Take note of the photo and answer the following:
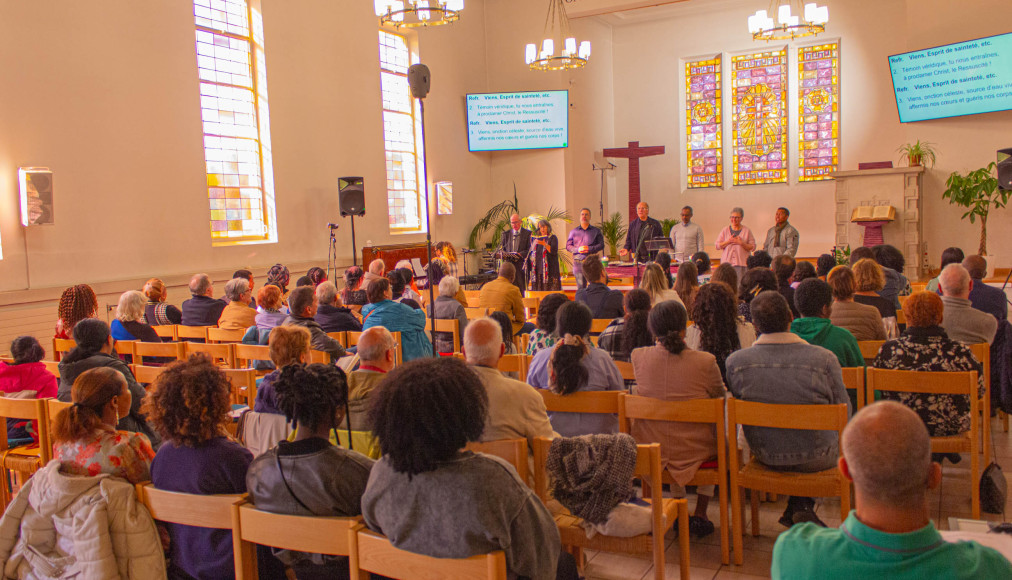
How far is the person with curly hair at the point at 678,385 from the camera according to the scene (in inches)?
130

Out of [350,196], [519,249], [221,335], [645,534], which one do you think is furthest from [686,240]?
[645,534]

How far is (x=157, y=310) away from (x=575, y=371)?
4.11 m

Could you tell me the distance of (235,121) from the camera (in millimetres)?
9578

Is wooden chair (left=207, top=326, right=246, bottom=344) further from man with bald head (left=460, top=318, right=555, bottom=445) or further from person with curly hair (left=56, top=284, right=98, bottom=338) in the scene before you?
man with bald head (left=460, top=318, right=555, bottom=445)

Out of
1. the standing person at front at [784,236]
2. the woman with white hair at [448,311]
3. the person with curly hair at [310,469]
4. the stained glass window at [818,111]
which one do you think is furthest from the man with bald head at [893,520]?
the stained glass window at [818,111]

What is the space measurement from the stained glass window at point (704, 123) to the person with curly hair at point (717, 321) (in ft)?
37.4

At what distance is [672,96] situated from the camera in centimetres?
1494

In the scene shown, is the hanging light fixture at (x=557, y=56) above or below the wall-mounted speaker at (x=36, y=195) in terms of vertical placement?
above

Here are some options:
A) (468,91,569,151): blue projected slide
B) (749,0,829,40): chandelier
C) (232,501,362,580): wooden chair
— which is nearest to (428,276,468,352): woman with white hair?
(232,501,362,580): wooden chair

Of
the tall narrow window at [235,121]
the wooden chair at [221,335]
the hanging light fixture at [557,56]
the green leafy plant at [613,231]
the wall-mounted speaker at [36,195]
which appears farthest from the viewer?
the green leafy plant at [613,231]

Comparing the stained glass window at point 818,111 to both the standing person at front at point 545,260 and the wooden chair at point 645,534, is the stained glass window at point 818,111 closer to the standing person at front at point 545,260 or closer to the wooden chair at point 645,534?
the standing person at front at point 545,260

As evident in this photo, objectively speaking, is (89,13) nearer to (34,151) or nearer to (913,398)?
(34,151)

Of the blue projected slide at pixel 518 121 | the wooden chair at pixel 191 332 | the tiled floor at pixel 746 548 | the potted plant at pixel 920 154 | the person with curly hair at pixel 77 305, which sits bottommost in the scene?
the tiled floor at pixel 746 548

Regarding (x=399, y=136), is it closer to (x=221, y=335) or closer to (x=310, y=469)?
(x=221, y=335)
